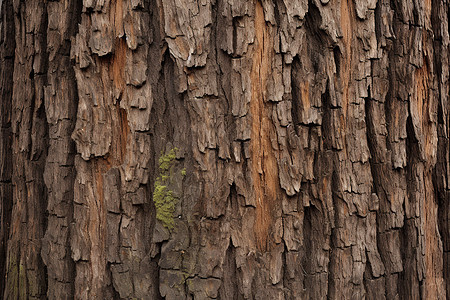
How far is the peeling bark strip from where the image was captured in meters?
1.82

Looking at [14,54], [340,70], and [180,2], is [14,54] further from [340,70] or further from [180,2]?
[340,70]

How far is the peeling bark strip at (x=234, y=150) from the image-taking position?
182 cm

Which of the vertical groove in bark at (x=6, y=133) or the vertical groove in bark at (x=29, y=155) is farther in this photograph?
the vertical groove in bark at (x=6, y=133)

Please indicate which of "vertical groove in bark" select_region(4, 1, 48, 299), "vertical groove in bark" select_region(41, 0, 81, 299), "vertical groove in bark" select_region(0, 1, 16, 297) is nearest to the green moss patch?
"vertical groove in bark" select_region(41, 0, 81, 299)

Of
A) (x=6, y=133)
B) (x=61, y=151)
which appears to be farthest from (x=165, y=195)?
(x=6, y=133)

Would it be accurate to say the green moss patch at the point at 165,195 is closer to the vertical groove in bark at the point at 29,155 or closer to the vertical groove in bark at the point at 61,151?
the vertical groove in bark at the point at 61,151

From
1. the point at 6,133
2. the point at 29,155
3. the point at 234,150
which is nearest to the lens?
the point at 234,150

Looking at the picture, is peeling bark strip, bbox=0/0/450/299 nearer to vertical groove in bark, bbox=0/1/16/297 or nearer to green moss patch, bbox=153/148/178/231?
green moss patch, bbox=153/148/178/231

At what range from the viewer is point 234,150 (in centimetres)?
181

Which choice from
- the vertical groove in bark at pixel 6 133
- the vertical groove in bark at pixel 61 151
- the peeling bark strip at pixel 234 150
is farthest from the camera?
the vertical groove in bark at pixel 6 133

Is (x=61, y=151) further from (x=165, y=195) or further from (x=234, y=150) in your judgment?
(x=234, y=150)

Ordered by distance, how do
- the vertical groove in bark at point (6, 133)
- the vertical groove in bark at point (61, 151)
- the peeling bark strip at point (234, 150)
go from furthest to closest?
the vertical groove in bark at point (6, 133) → the vertical groove in bark at point (61, 151) → the peeling bark strip at point (234, 150)

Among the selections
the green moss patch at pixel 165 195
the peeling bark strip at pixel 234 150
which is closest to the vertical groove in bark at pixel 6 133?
the peeling bark strip at pixel 234 150

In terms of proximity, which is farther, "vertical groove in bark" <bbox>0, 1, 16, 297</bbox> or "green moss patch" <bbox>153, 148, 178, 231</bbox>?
"vertical groove in bark" <bbox>0, 1, 16, 297</bbox>
